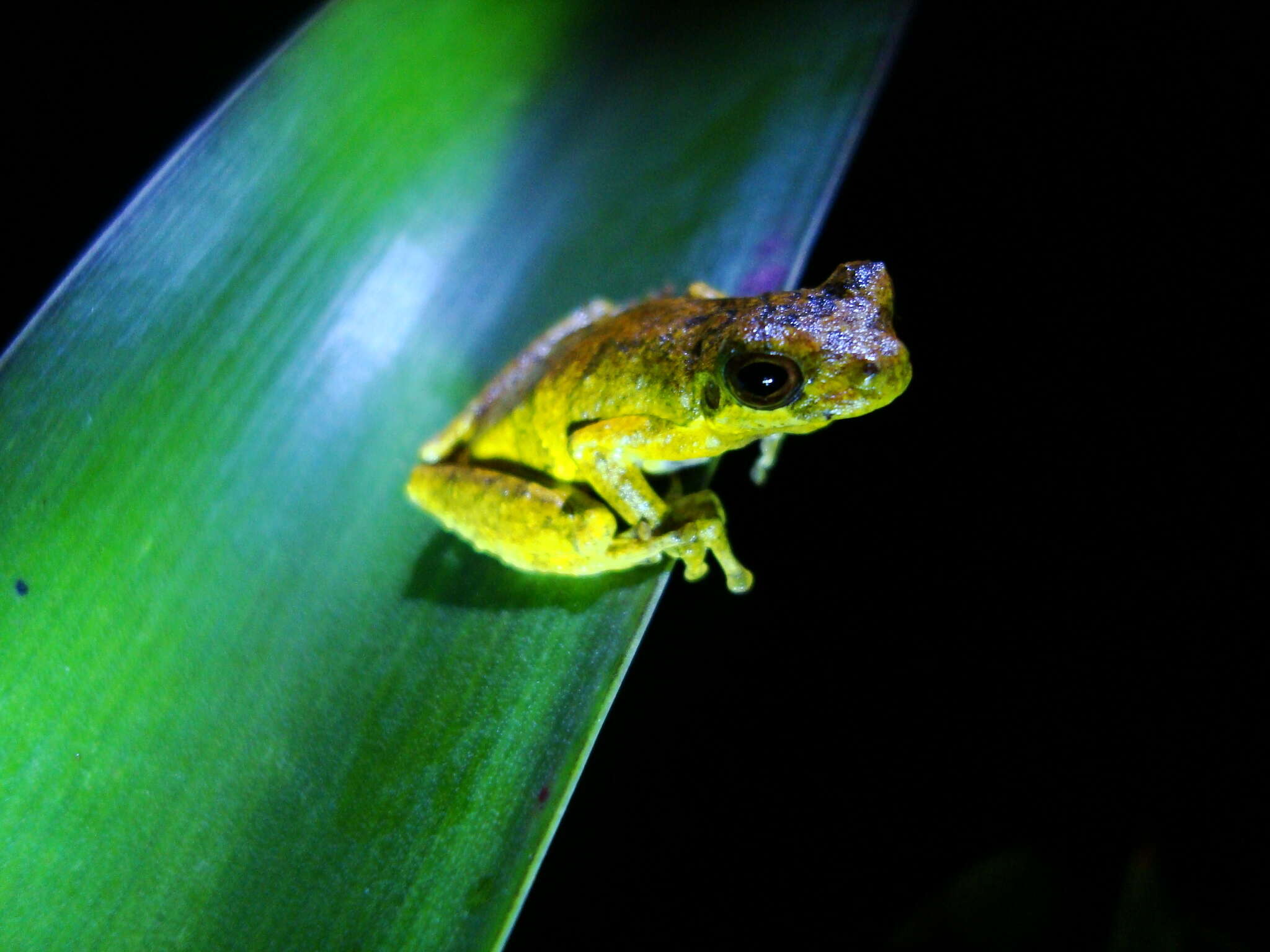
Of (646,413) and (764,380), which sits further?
(646,413)

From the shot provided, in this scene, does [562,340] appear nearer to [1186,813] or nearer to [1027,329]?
[1027,329]

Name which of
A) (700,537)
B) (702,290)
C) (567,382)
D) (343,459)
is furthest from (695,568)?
(343,459)

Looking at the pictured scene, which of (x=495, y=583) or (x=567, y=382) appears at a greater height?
(x=567, y=382)

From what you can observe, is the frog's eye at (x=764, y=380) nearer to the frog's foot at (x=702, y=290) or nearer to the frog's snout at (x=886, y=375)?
the frog's snout at (x=886, y=375)

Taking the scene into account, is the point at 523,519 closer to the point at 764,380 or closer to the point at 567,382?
the point at 567,382

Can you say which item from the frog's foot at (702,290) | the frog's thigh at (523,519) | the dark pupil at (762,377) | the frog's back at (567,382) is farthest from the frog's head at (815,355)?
the frog's thigh at (523,519)

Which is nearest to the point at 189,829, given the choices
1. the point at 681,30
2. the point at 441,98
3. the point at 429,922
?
the point at 429,922
